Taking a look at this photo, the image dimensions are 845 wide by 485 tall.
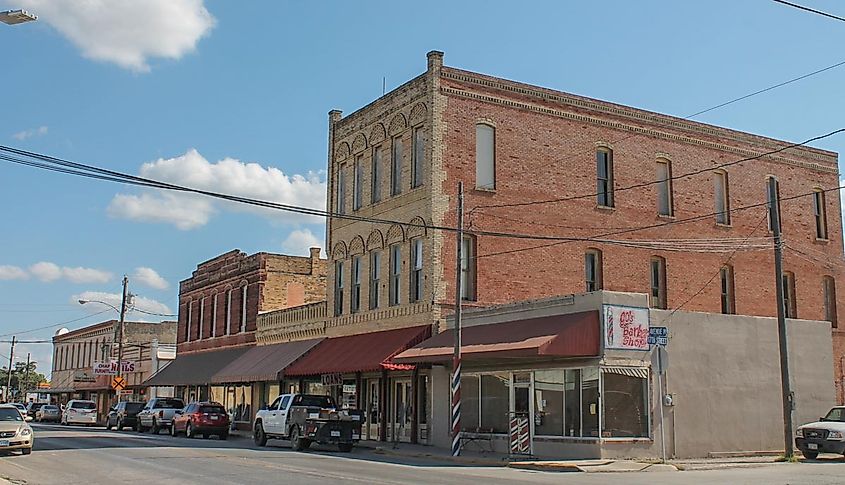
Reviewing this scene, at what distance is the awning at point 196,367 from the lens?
4728cm

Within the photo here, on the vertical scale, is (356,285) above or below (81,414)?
above

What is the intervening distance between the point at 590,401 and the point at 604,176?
12534 millimetres

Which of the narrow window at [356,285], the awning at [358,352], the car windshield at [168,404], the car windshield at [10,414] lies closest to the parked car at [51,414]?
the car windshield at [168,404]

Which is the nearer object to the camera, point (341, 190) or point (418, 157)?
point (418, 157)

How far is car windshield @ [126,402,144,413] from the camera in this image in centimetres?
5116

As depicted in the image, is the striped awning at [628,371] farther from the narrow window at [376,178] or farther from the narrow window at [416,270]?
the narrow window at [376,178]

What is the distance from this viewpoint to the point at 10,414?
A: 88.0 feet

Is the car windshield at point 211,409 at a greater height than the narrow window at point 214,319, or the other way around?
the narrow window at point 214,319

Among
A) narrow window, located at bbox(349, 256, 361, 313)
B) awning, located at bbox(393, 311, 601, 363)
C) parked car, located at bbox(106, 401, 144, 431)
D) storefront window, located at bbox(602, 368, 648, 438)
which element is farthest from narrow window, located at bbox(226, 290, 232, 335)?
storefront window, located at bbox(602, 368, 648, 438)

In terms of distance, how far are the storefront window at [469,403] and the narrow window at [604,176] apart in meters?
9.42

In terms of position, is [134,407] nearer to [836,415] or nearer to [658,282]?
[658,282]

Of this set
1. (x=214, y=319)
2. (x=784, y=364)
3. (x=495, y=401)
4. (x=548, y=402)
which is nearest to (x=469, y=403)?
(x=495, y=401)

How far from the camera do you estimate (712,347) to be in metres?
27.7

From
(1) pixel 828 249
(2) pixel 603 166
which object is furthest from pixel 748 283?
(2) pixel 603 166
